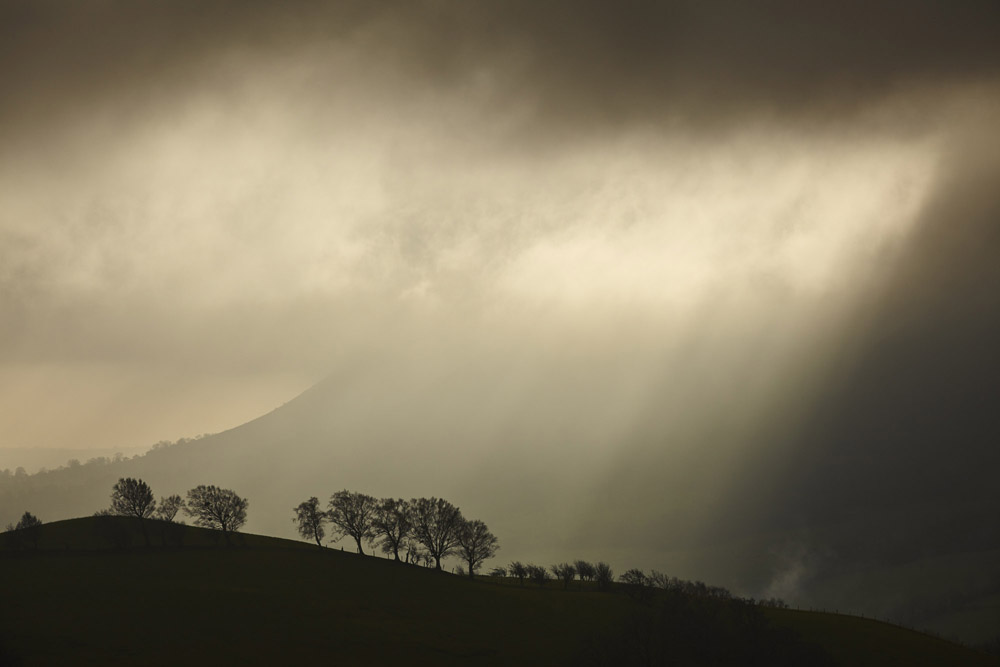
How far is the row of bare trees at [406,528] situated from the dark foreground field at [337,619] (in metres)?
10.6

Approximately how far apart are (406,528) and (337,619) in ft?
147

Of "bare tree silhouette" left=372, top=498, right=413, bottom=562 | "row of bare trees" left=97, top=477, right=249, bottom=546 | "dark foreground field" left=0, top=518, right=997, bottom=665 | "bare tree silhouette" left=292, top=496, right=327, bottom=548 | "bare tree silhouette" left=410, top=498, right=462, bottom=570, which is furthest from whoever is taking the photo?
"bare tree silhouette" left=292, top=496, right=327, bottom=548

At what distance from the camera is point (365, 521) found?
140375 millimetres

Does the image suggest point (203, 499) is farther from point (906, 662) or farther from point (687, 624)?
point (906, 662)

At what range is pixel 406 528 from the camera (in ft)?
454

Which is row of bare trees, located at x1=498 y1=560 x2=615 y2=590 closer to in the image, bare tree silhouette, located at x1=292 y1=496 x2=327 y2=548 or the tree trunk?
bare tree silhouette, located at x1=292 y1=496 x2=327 y2=548

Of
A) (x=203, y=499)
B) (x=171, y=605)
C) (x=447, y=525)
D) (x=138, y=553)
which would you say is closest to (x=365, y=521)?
(x=447, y=525)

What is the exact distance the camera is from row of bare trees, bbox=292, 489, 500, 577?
138m

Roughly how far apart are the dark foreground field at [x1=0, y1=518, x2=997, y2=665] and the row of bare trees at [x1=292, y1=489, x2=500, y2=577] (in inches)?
418

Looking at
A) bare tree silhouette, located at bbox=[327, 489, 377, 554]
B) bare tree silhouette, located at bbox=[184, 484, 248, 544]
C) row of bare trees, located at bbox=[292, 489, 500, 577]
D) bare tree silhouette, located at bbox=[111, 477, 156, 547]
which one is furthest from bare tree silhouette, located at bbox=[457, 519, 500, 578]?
bare tree silhouette, located at bbox=[111, 477, 156, 547]

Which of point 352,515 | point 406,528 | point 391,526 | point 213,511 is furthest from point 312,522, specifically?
point 406,528

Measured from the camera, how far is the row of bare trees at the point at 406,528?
138m

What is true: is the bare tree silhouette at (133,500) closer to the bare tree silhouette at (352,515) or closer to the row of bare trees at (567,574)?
the bare tree silhouette at (352,515)

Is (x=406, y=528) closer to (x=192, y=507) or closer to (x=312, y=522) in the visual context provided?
(x=312, y=522)
